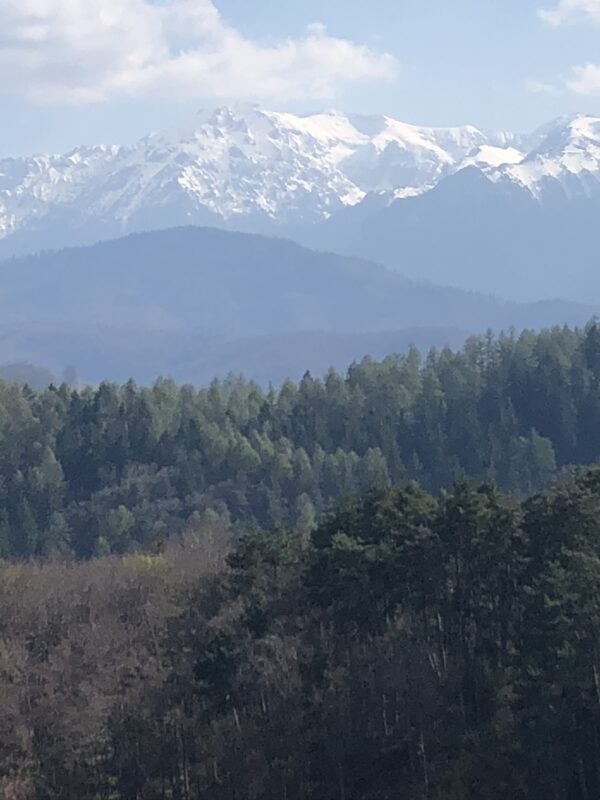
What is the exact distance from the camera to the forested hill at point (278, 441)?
73.9m

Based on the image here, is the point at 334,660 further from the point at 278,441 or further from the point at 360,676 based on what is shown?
the point at 278,441

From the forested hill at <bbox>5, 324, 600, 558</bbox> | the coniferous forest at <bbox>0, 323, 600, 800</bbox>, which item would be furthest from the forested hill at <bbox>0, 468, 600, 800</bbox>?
the forested hill at <bbox>5, 324, 600, 558</bbox>

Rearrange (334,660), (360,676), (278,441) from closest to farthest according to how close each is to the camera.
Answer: (360,676) < (334,660) < (278,441)

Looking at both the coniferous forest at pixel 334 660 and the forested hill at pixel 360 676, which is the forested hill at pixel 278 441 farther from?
the forested hill at pixel 360 676

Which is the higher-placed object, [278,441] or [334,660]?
[278,441]

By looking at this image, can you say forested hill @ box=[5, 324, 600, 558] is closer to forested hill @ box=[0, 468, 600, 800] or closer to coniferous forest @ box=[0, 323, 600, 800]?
coniferous forest @ box=[0, 323, 600, 800]

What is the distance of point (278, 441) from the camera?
77188 millimetres

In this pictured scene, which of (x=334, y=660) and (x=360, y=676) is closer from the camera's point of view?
(x=360, y=676)

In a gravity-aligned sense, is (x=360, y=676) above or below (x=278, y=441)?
below

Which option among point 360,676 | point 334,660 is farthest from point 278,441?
point 360,676

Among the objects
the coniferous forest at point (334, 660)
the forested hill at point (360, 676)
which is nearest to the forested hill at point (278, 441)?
the coniferous forest at point (334, 660)

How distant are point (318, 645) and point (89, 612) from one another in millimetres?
11006

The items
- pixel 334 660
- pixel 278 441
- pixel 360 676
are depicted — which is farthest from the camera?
pixel 278 441

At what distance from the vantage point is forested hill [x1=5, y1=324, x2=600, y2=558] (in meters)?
73.9
